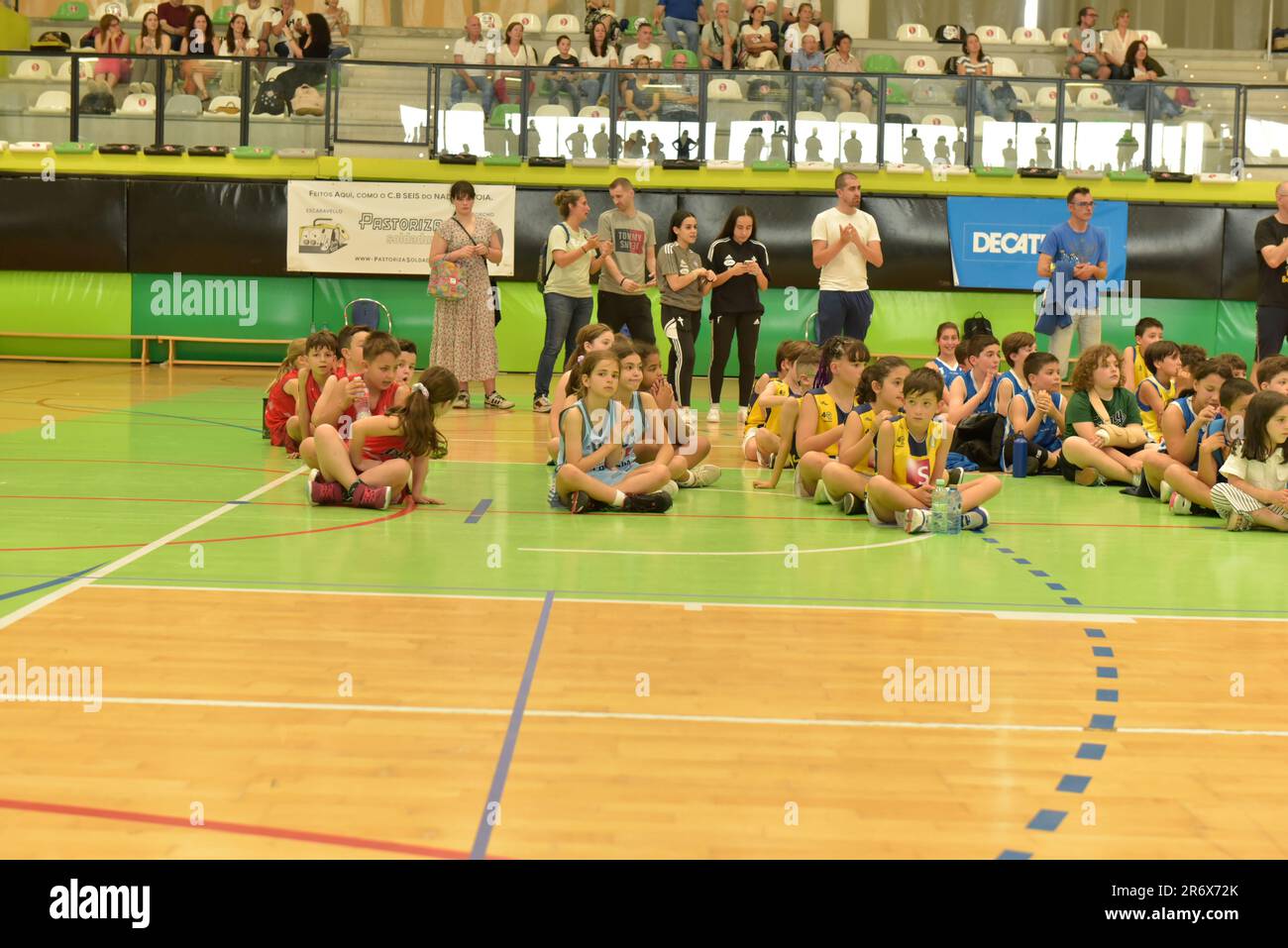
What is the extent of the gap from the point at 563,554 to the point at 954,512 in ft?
7.49

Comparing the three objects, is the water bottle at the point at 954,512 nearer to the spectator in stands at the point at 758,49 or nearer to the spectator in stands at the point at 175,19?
the spectator in stands at the point at 758,49

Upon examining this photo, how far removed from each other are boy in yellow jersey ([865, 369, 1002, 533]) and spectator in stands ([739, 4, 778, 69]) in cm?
1356

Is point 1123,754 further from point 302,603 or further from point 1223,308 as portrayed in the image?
point 1223,308

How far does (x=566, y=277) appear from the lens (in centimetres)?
1346

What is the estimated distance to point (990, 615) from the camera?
5992 mm

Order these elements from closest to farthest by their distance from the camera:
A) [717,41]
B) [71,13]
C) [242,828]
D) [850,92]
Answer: [242,828] → [850,92] → [717,41] → [71,13]

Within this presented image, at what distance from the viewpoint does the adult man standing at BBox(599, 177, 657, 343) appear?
43.1 feet

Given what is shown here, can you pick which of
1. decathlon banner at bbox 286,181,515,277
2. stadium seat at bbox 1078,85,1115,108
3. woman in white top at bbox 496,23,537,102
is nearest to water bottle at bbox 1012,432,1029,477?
stadium seat at bbox 1078,85,1115,108

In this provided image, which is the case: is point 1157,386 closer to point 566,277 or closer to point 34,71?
point 566,277

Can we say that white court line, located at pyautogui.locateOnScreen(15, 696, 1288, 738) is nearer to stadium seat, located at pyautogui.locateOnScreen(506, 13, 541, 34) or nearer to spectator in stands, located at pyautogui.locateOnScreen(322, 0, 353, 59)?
spectator in stands, located at pyautogui.locateOnScreen(322, 0, 353, 59)

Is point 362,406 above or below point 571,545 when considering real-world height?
above

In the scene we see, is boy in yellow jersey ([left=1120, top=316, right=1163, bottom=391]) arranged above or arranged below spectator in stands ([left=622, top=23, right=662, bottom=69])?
below

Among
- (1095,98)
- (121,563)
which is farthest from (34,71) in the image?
(121,563)

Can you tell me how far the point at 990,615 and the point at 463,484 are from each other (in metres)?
4.28
